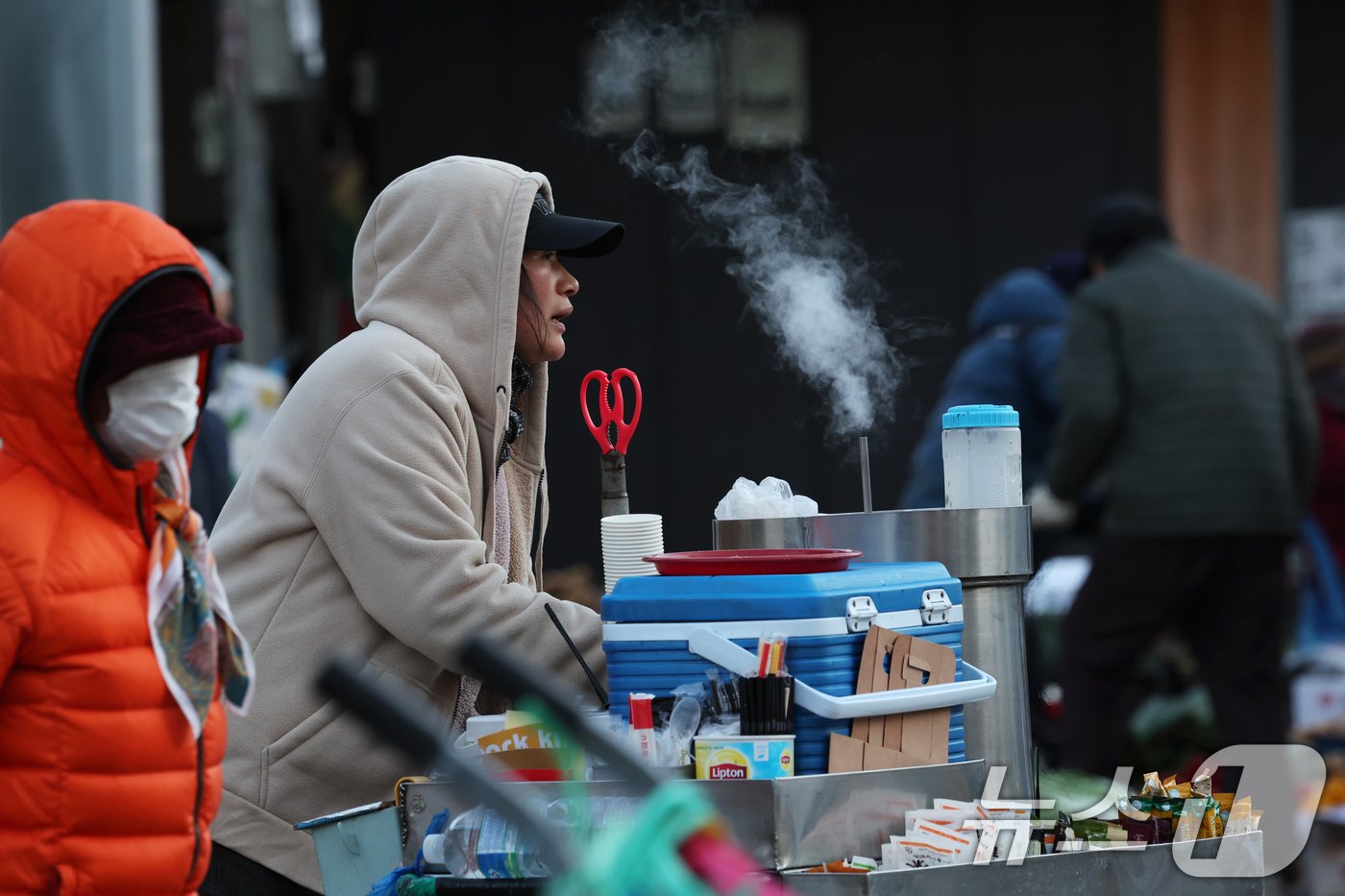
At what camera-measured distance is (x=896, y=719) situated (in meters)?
2.71

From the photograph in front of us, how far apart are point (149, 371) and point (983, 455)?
1507 mm

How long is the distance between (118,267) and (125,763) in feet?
2.17

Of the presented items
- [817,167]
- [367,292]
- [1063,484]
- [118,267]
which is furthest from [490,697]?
[817,167]

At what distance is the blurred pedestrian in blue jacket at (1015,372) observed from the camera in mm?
6930

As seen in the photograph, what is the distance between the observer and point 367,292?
130 inches

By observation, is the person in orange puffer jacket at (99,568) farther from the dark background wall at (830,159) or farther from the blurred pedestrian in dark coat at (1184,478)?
the dark background wall at (830,159)

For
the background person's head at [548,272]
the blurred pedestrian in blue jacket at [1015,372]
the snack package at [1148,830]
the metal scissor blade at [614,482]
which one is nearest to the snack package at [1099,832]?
the snack package at [1148,830]

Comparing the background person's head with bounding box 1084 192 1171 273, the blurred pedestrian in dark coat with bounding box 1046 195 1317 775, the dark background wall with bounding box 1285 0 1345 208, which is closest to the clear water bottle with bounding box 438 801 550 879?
the blurred pedestrian in dark coat with bounding box 1046 195 1317 775

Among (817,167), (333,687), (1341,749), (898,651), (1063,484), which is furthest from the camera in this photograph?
(817,167)

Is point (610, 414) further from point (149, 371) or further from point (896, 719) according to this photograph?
point (149, 371)

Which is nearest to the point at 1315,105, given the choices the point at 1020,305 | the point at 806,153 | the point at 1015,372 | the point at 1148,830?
the point at 806,153

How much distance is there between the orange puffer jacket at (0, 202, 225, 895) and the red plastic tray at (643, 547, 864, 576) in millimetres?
837

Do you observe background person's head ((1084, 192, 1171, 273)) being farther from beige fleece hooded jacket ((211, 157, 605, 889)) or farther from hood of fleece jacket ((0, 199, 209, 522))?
hood of fleece jacket ((0, 199, 209, 522))

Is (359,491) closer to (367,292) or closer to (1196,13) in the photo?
(367,292)
